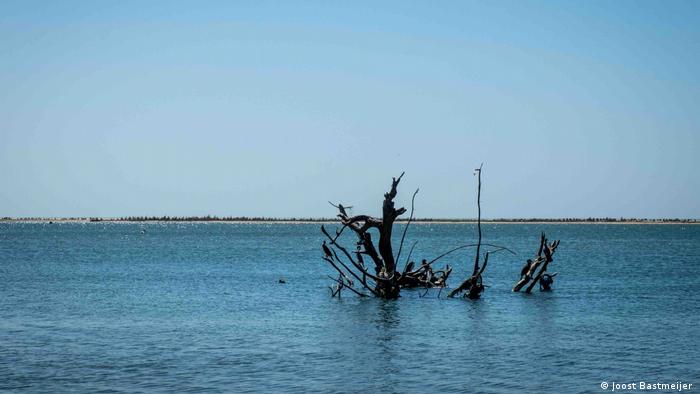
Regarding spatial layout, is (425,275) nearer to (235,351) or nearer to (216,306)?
(216,306)

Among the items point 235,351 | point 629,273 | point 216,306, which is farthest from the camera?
point 629,273

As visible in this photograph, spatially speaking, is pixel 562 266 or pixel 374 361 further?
pixel 562 266

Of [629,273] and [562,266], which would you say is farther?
[562,266]

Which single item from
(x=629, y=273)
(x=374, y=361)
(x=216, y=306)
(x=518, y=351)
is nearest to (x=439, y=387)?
(x=374, y=361)

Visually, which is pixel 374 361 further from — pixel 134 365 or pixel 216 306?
pixel 216 306

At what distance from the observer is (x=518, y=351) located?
25.2 m

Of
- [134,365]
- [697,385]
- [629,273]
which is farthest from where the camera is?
[629,273]

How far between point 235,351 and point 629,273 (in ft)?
140

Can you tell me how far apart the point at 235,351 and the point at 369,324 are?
306 inches

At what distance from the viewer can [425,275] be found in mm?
44094

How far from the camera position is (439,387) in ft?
66.7

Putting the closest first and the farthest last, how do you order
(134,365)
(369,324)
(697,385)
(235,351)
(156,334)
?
(697,385) → (134,365) → (235,351) → (156,334) → (369,324)

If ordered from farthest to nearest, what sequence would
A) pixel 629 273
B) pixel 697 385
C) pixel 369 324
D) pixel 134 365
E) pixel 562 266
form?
pixel 562 266 < pixel 629 273 < pixel 369 324 < pixel 134 365 < pixel 697 385

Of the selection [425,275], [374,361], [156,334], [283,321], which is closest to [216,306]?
[283,321]
